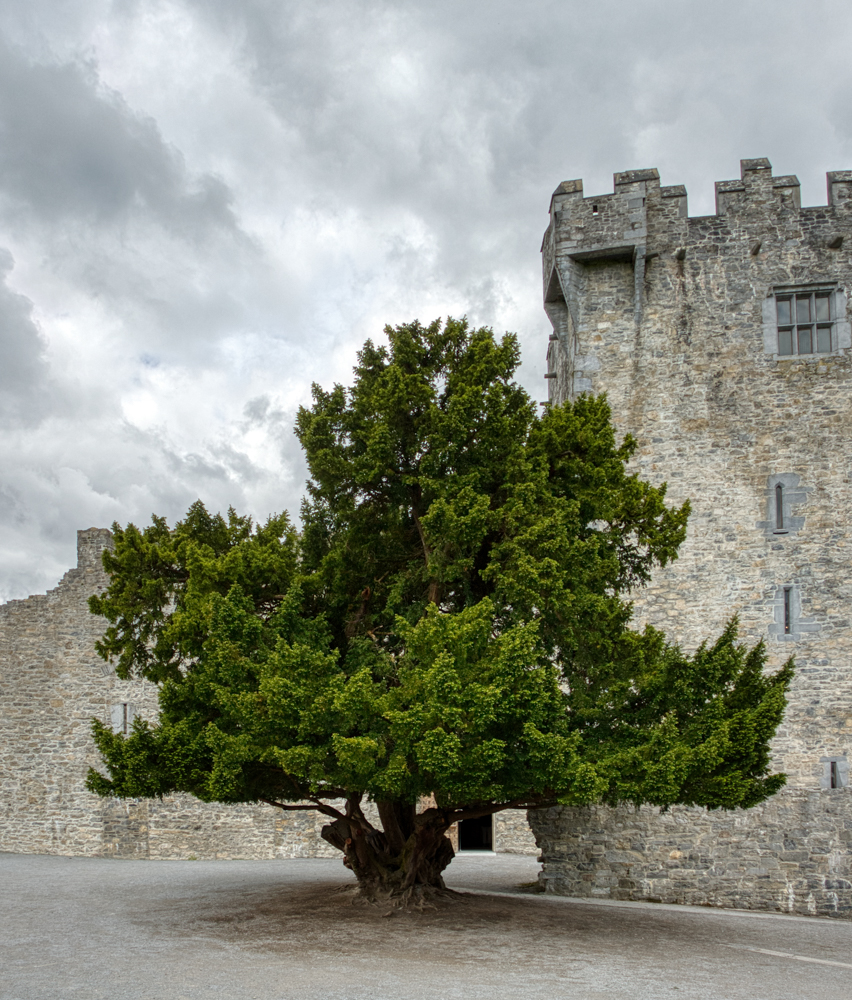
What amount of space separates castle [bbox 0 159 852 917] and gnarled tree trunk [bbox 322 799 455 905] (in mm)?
3021

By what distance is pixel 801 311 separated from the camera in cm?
1478

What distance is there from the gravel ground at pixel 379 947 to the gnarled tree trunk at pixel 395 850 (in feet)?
1.14

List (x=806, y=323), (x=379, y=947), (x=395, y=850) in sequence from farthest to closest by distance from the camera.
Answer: (x=806, y=323) → (x=395, y=850) → (x=379, y=947)

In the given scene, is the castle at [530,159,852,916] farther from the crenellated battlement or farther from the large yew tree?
the large yew tree

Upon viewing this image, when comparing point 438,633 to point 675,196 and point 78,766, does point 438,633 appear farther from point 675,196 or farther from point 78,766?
point 78,766

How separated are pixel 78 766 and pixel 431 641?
39.4 feet

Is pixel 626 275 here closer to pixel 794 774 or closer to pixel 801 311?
pixel 801 311

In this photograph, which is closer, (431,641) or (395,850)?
(431,641)

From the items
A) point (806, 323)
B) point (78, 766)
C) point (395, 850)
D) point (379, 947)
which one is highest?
point (806, 323)

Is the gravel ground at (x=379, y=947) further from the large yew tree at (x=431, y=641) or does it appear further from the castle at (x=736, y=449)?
the large yew tree at (x=431, y=641)

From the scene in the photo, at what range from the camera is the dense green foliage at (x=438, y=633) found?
8266 mm

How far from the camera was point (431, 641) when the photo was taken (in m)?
8.51

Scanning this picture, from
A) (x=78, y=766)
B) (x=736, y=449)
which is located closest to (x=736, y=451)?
(x=736, y=449)

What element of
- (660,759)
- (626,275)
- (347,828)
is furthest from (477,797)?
(626,275)
